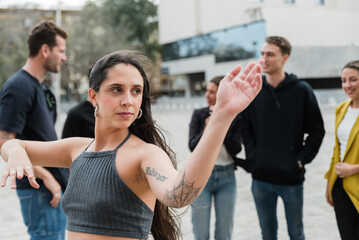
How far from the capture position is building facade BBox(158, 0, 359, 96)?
1483 inches

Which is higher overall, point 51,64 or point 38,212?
point 51,64

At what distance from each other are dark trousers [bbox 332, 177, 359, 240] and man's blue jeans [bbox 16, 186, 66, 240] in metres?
2.66

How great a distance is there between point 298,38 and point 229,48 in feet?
27.3

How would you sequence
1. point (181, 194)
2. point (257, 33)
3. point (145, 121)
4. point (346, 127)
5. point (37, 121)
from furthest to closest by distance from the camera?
point (257, 33)
point (346, 127)
point (37, 121)
point (145, 121)
point (181, 194)

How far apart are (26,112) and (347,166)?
2.95 meters

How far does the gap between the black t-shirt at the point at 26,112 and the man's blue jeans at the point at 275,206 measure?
6.71ft

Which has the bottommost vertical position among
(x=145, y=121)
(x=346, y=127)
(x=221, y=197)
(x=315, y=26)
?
(x=221, y=197)

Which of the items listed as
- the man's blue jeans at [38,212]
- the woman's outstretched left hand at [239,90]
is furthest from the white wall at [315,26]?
the woman's outstretched left hand at [239,90]

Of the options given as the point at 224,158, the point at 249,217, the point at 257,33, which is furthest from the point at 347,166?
the point at 257,33

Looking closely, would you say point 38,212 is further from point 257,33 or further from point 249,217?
point 257,33

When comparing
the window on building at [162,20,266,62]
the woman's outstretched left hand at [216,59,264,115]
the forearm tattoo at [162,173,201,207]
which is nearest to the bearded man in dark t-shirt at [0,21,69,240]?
the forearm tattoo at [162,173,201,207]

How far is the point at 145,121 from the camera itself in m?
2.36

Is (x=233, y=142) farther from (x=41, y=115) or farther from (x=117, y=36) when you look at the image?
(x=117, y=36)

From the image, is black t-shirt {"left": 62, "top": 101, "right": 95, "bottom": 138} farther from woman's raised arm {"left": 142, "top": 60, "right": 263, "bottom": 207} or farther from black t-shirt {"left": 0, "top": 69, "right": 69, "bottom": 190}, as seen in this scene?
woman's raised arm {"left": 142, "top": 60, "right": 263, "bottom": 207}
